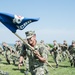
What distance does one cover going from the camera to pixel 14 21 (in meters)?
10.5

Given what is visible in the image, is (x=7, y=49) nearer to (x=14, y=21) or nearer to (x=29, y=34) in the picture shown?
(x=14, y=21)

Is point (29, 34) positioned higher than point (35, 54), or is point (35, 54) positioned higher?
point (29, 34)

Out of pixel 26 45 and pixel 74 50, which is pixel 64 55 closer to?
pixel 74 50

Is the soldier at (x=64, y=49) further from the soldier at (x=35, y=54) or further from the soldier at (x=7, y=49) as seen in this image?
the soldier at (x=35, y=54)

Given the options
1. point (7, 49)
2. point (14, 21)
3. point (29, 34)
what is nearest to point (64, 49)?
point (7, 49)

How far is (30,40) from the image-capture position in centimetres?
988

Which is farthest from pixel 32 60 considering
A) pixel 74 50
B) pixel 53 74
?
pixel 74 50

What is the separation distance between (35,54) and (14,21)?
1.19 metres

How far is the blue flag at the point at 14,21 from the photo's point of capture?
34.1 feet

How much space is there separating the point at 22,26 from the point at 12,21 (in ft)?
1.09

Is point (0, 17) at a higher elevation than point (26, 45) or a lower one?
higher

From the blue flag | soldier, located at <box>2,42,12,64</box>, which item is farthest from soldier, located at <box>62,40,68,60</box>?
the blue flag

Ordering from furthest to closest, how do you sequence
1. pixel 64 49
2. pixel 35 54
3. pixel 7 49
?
pixel 64 49
pixel 7 49
pixel 35 54

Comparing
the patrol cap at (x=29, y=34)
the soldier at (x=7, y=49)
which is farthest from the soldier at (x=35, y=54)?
the soldier at (x=7, y=49)
